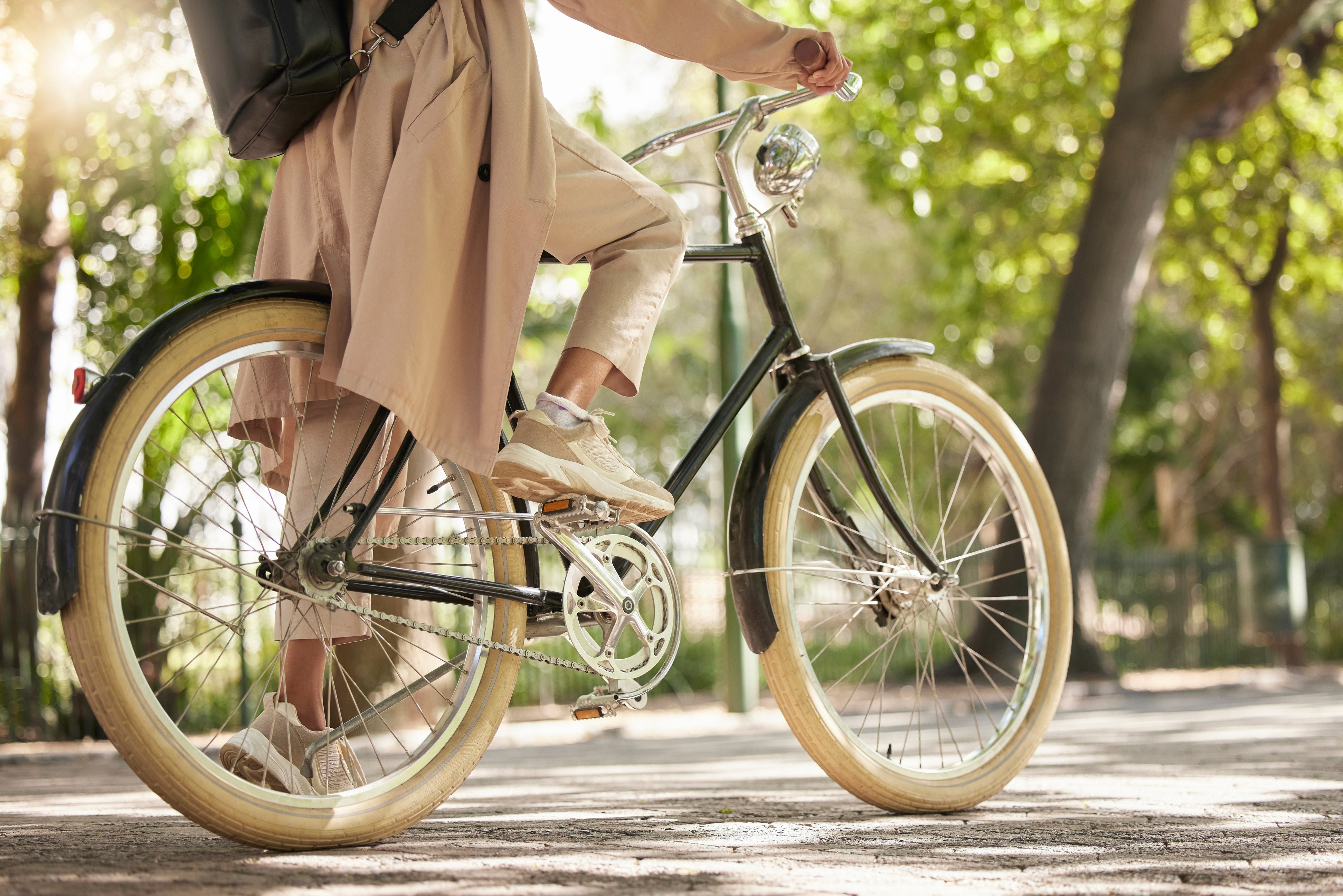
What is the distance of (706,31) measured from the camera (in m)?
2.61

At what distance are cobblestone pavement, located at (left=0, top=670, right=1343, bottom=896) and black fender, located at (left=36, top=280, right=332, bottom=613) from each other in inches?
18.2

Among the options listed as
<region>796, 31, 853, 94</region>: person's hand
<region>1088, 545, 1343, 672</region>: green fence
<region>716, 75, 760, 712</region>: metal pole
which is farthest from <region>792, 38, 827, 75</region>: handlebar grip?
<region>1088, 545, 1343, 672</region>: green fence

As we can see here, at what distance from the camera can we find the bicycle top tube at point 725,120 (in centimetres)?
283

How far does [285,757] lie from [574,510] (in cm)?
74

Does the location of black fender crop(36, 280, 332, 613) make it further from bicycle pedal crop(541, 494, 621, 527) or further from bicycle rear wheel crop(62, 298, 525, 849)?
bicycle pedal crop(541, 494, 621, 527)

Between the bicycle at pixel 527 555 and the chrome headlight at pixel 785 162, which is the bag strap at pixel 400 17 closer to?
the bicycle at pixel 527 555

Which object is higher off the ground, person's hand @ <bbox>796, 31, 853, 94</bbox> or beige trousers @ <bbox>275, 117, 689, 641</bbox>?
person's hand @ <bbox>796, 31, 853, 94</bbox>

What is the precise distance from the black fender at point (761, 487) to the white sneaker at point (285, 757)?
3.01ft

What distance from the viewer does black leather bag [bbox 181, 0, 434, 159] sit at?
2.12 metres

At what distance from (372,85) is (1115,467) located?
69.6ft

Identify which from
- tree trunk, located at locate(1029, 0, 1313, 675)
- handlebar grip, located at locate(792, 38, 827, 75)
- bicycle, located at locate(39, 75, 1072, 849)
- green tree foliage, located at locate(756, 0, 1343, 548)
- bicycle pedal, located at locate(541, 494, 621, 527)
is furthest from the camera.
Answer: green tree foliage, located at locate(756, 0, 1343, 548)

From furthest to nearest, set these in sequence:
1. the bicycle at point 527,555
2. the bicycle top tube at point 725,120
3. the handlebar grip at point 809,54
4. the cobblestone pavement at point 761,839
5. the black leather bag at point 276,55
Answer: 1. the bicycle top tube at point 725,120
2. the handlebar grip at point 809,54
3. the black leather bag at point 276,55
4. the bicycle at point 527,555
5. the cobblestone pavement at point 761,839

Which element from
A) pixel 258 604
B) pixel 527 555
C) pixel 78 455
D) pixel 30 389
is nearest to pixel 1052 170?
pixel 30 389

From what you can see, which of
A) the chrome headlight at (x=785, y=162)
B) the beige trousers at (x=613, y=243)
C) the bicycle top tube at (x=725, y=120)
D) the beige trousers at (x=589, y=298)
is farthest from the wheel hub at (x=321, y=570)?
the chrome headlight at (x=785, y=162)
